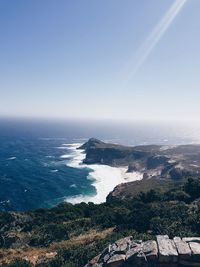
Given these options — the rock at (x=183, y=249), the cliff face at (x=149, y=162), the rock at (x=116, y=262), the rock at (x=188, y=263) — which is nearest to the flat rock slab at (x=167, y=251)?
the rock at (x=183, y=249)

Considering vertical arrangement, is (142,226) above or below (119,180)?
above

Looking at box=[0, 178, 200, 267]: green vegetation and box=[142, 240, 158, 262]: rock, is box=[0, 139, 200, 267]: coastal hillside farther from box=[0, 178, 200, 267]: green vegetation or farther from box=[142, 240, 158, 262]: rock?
box=[142, 240, 158, 262]: rock

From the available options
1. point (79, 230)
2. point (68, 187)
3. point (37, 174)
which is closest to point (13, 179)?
point (37, 174)

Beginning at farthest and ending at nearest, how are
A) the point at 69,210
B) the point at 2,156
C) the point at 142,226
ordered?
1. the point at 2,156
2. the point at 69,210
3. the point at 142,226

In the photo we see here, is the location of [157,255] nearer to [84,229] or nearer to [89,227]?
[84,229]

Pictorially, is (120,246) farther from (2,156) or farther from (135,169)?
(2,156)

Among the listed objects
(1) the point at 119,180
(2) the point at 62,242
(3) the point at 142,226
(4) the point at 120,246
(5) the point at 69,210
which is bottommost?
(1) the point at 119,180

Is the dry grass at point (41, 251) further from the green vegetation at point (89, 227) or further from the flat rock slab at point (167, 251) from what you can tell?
the flat rock slab at point (167, 251)
